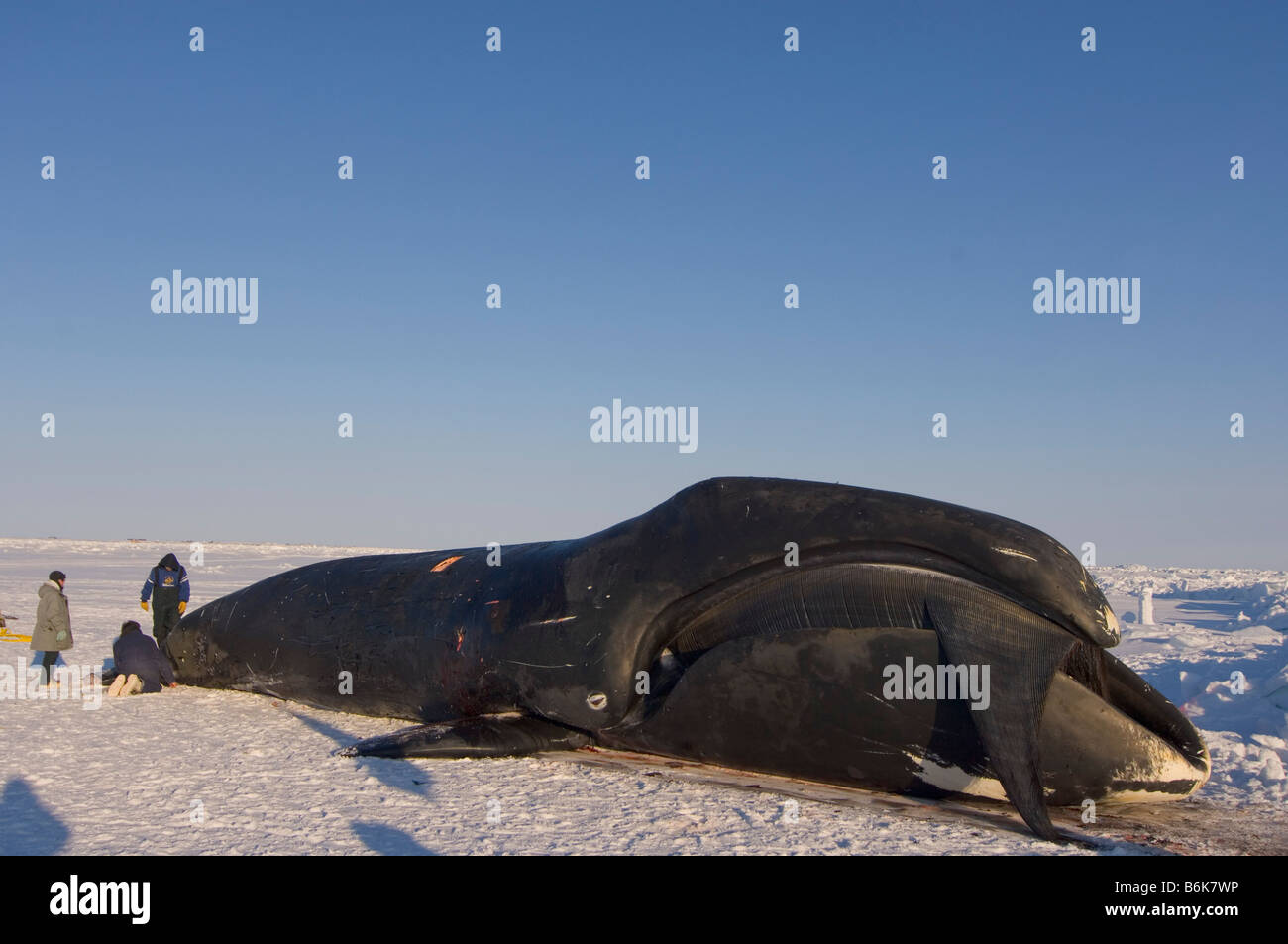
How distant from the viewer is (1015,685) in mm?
5008

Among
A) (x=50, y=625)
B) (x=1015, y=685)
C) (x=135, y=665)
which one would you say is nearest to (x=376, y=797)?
(x=1015, y=685)

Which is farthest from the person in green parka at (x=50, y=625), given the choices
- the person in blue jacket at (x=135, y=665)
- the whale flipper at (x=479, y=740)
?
the whale flipper at (x=479, y=740)

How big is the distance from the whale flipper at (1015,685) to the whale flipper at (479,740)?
2831 mm

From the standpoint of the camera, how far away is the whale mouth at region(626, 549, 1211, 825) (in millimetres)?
5094

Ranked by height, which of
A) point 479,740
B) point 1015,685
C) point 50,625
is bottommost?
point 479,740

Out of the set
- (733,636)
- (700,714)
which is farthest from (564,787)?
(733,636)

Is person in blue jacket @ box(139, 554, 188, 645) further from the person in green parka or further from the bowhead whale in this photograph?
the bowhead whale

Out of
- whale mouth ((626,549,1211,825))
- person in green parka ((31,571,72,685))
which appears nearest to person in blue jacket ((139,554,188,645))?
person in green parka ((31,571,72,685))

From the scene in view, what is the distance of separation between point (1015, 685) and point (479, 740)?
3446 mm

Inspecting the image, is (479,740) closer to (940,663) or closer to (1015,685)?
(940,663)

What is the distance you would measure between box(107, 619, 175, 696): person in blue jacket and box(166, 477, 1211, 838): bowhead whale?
11.3 feet
